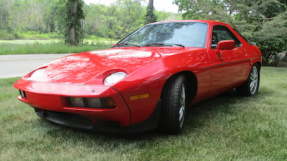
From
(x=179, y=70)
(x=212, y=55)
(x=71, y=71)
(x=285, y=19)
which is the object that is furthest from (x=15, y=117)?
(x=285, y=19)

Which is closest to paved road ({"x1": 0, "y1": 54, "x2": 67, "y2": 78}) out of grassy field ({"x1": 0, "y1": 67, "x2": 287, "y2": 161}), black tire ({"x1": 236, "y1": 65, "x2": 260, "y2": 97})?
grassy field ({"x1": 0, "y1": 67, "x2": 287, "y2": 161})

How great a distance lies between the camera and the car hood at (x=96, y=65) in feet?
7.80

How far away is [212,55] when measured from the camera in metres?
3.27

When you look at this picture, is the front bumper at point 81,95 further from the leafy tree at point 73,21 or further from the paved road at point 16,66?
the leafy tree at point 73,21

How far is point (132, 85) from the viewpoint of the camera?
2.23m

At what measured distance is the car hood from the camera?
7.80 feet

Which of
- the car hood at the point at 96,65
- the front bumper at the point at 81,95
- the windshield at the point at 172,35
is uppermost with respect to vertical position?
the windshield at the point at 172,35

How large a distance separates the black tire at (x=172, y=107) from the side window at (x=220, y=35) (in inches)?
43.1

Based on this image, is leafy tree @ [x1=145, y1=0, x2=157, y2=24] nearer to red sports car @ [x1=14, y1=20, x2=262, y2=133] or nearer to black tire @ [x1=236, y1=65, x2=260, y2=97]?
black tire @ [x1=236, y1=65, x2=260, y2=97]

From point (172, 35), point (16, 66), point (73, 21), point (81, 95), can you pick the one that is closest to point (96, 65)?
point (81, 95)

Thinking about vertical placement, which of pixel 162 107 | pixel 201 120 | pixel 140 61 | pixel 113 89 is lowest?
pixel 201 120

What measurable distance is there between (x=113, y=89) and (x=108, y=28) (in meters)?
62.4

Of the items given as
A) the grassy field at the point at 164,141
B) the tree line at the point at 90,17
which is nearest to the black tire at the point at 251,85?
the grassy field at the point at 164,141

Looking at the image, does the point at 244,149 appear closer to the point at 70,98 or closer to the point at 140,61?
the point at 140,61
